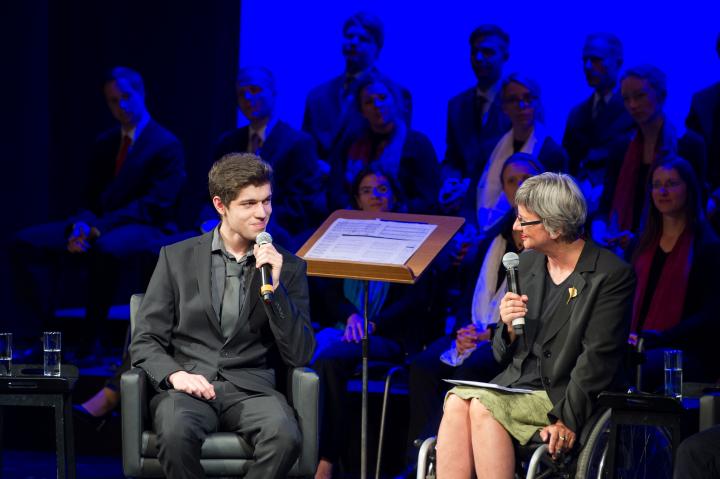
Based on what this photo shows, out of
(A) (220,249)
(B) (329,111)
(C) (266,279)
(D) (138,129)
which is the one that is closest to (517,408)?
(C) (266,279)

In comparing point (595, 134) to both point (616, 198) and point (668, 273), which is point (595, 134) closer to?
point (616, 198)

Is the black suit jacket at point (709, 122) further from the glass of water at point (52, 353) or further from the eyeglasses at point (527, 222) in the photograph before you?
the glass of water at point (52, 353)

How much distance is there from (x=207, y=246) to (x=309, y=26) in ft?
9.69

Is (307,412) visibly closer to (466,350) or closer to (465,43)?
(466,350)

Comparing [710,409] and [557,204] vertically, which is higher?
[557,204]

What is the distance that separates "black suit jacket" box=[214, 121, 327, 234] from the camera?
6.18 m

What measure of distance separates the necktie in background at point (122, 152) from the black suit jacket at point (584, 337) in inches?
136

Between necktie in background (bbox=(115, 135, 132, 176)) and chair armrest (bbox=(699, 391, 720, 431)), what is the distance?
4.02m

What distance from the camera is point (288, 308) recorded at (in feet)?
12.2

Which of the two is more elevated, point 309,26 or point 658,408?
point 309,26

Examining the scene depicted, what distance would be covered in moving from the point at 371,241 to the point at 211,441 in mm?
1090

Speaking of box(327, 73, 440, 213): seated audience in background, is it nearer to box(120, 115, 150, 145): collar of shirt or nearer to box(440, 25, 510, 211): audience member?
box(440, 25, 510, 211): audience member

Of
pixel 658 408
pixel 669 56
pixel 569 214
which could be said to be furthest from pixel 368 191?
pixel 658 408

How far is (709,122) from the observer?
18.4 ft
